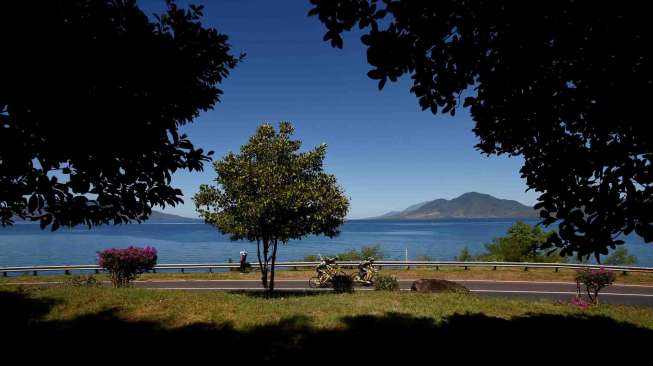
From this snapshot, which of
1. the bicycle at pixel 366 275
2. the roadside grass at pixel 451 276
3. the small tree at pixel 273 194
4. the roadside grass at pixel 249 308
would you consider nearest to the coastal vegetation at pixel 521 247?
the roadside grass at pixel 451 276

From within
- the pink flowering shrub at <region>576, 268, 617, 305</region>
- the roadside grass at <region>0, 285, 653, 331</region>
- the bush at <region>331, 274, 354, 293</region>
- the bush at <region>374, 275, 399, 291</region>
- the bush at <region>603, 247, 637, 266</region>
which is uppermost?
the roadside grass at <region>0, 285, 653, 331</region>

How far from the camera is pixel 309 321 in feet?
27.6

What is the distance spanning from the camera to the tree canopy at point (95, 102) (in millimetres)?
3479

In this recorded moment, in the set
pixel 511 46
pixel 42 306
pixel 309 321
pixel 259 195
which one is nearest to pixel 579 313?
pixel 309 321

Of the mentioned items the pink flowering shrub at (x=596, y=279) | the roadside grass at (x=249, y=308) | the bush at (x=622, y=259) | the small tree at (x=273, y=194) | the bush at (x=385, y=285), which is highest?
the small tree at (x=273, y=194)

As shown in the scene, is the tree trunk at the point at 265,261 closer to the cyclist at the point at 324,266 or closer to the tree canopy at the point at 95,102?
the cyclist at the point at 324,266

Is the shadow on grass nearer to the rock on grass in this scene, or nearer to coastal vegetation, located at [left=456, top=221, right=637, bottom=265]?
the rock on grass

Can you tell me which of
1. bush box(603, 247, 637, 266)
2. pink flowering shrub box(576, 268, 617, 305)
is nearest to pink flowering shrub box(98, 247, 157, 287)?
pink flowering shrub box(576, 268, 617, 305)

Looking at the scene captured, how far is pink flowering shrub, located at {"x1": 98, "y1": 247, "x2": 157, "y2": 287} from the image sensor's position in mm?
17250

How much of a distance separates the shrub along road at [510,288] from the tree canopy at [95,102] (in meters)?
18.7

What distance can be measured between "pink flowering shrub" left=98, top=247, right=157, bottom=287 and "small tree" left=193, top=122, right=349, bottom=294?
362cm

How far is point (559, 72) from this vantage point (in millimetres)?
5059

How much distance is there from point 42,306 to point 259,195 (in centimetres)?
877

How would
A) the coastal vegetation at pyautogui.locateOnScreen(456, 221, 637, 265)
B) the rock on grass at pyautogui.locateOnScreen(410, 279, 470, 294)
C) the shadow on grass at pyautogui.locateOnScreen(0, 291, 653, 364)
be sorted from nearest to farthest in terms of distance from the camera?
the shadow on grass at pyautogui.locateOnScreen(0, 291, 653, 364) → the rock on grass at pyautogui.locateOnScreen(410, 279, 470, 294) → the coastal vegetation at pyautogui.locateOnScreen(456, 221, 637, 265)
